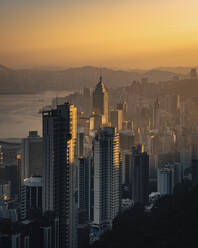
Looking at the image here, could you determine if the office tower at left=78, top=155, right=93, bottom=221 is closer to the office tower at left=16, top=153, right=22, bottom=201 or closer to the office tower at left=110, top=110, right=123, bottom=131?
the office tower at left=16, top=153, right=22, bottom=201

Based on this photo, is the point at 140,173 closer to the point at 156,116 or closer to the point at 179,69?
the point at 156,116

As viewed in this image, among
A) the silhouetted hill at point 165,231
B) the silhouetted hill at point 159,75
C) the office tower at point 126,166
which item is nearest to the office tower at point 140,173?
the office tower at point 126,166

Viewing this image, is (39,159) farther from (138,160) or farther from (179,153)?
(179,153)

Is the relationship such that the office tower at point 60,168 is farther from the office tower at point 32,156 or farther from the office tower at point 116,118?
the office tower at point 116,118

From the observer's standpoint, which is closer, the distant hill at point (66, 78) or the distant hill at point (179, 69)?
the distant hill at point (66, 78)

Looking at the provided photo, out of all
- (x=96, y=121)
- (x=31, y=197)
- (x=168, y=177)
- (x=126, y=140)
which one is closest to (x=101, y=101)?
(x=96, y=121)

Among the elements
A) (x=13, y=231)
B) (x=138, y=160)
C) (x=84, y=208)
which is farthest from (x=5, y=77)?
(x=138, y=160)
